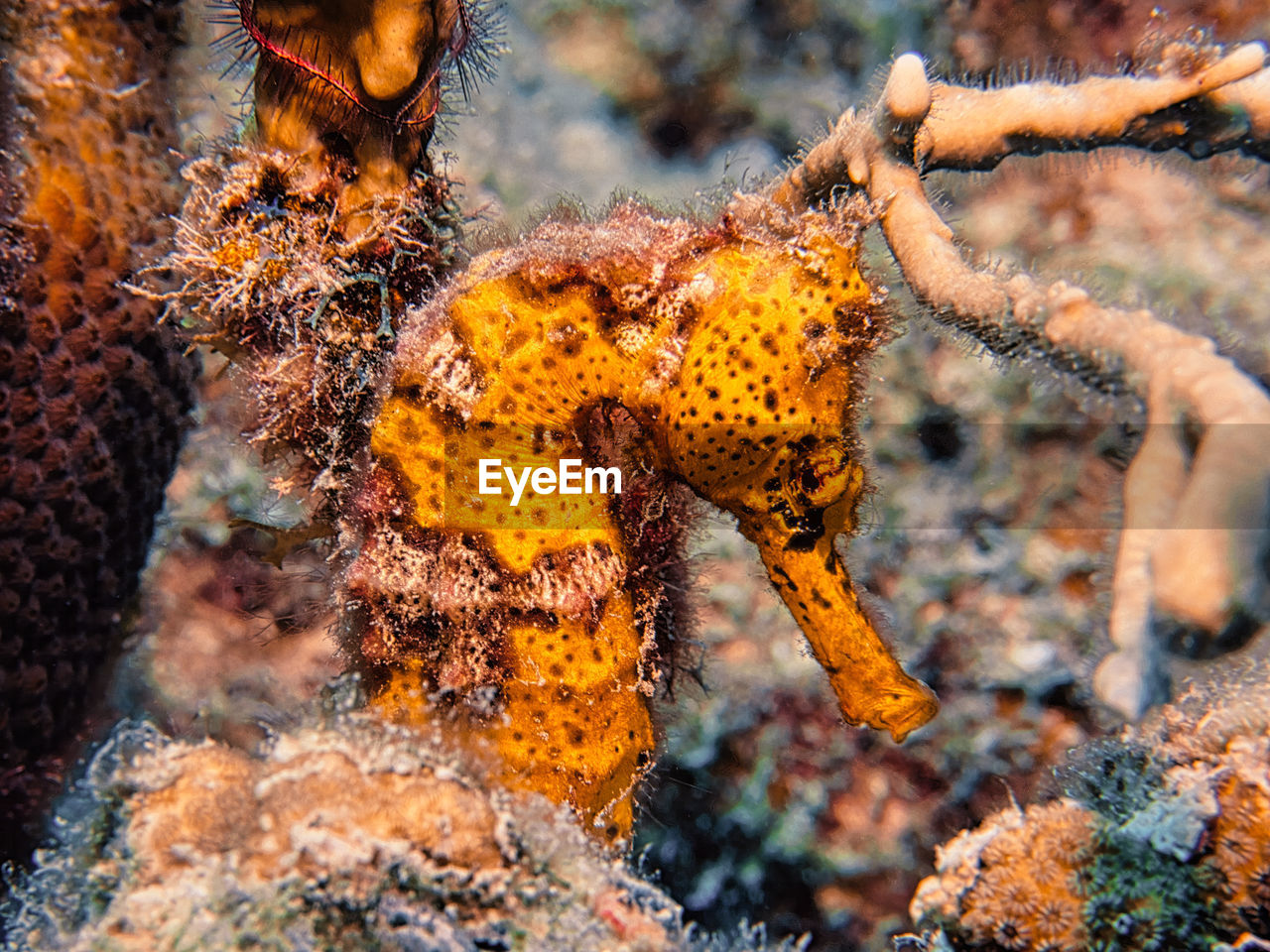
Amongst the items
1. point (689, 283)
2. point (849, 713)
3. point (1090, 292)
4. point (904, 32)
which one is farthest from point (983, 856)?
point (904, 32)

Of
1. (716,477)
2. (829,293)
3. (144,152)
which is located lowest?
(716,477)

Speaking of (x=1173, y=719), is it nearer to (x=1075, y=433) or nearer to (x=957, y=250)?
(x=1075, y=433)

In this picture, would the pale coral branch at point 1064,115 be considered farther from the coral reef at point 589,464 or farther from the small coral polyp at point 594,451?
the small coral polyp at point 594,451

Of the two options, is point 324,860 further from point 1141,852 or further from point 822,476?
point 1141,852

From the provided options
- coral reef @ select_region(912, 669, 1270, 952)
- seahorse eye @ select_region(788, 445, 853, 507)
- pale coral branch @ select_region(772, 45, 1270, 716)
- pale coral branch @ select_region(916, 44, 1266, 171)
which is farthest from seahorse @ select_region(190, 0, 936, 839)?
coral reef @ select_region(912, 669, 1270, 952)

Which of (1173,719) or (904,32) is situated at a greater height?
(904,32)

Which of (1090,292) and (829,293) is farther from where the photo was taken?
(829,293)
